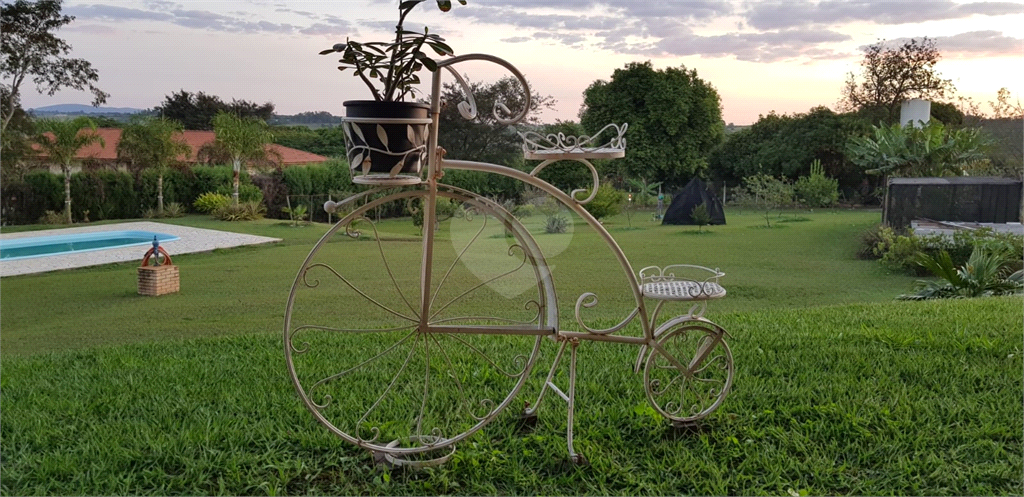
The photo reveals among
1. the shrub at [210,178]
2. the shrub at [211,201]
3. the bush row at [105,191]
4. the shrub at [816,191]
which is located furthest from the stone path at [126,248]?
the shrub at [816,191]

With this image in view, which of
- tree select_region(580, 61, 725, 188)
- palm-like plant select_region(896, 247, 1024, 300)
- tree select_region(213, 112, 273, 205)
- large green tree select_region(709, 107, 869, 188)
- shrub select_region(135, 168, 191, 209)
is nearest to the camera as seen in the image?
palm-like plant select_region(896, 247, 1024, 300)

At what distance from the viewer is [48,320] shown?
5.75 metres

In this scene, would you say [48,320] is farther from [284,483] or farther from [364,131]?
[364,131]

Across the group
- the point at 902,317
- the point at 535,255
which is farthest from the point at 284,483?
the point at 902,317

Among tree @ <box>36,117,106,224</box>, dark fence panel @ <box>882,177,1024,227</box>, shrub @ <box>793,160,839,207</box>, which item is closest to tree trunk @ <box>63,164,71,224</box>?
tree @ <box>36,117,106,224</box>

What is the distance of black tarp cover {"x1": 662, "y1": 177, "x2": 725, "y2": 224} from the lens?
40.1 ft

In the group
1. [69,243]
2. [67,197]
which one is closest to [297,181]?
[67,197]

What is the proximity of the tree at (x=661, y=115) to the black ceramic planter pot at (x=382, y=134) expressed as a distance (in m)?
13.9

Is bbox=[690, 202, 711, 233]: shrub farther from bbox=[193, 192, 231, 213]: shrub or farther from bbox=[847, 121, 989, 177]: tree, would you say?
bbox=[193, 192, 231, 213]: shrub

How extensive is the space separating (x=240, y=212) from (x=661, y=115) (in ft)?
29.2

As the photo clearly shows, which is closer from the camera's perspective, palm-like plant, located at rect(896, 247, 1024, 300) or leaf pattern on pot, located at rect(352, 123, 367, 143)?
leaf pattern on pot, located at rect(352, 123, 367, 143)

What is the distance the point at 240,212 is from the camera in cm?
1222

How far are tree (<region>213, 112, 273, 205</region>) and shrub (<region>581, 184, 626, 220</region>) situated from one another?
20.7 feet

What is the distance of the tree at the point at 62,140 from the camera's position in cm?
1146
